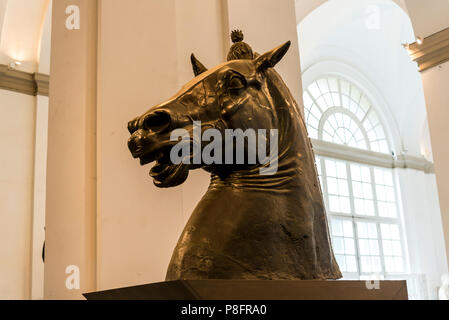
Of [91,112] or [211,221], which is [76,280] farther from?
[211,221]

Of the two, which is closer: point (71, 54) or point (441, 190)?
point (71, 54)

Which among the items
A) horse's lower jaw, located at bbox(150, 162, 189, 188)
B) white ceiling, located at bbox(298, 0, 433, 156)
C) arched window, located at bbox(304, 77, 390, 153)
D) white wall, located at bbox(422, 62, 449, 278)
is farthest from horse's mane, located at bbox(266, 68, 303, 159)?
arched window, located at bbox(304, 77, 390, 153)

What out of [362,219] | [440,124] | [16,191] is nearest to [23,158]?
[16,191]

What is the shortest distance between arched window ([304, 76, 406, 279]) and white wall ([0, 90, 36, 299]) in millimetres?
6289

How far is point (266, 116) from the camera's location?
1498 millimetres

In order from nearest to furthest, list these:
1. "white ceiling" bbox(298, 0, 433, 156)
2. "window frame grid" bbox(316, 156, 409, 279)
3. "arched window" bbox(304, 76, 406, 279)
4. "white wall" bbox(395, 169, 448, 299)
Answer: "white ceiling" bbox(298, 0, 433, 156)
"window frame grid" bbox(316, 156, 409, 279)
"arched window" bbox(304, 76, 406, 279)
"white wall" bbox(395, 169, 448, 299)

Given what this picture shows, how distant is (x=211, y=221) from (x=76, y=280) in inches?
51.1

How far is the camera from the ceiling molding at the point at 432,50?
6.68 m

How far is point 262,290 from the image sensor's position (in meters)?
1.14

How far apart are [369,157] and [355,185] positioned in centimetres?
91

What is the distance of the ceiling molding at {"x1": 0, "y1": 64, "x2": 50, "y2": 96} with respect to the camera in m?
8.27

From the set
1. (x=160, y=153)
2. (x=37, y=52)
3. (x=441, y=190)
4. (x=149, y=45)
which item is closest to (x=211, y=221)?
(x=160, y=153)

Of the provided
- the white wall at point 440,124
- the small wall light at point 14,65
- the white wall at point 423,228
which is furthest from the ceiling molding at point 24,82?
the white wall at point 423,228

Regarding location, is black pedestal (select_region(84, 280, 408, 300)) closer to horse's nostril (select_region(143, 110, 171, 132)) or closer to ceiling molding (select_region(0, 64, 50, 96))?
horse's nostril (select_region(143, 110, 171, 132))
